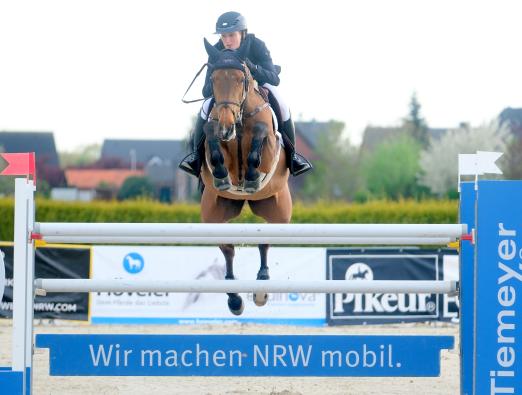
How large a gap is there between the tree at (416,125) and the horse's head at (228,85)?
57.9m

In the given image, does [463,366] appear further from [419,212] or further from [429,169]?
[429,169]

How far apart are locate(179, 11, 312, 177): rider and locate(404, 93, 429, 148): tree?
187 feet

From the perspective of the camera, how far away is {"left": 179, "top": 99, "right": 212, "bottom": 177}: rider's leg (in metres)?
6.25

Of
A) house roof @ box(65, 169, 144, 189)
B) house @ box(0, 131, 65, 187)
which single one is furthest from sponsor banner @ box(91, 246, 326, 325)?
house roof @ box(65, 169, 144, 189)

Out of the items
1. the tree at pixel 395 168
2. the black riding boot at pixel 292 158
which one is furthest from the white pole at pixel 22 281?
the tree at pixel 395 168

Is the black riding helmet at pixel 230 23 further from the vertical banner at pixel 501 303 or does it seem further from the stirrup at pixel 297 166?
the vertical banner at pixel 501 303

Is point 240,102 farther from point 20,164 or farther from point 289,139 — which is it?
point 20,164

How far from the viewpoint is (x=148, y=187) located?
2127 inches

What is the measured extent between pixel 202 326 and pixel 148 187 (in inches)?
1666

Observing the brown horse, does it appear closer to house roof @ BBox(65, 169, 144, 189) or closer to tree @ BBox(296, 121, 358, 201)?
tree @ BBox(296, 121, 358, 201)

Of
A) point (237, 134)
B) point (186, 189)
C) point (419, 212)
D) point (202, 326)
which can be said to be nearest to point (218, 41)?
point (237, 134)

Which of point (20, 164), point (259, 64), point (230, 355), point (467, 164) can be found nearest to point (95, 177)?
point (259, 64)

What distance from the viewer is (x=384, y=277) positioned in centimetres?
1274

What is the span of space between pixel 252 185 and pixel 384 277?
23.3 ft
